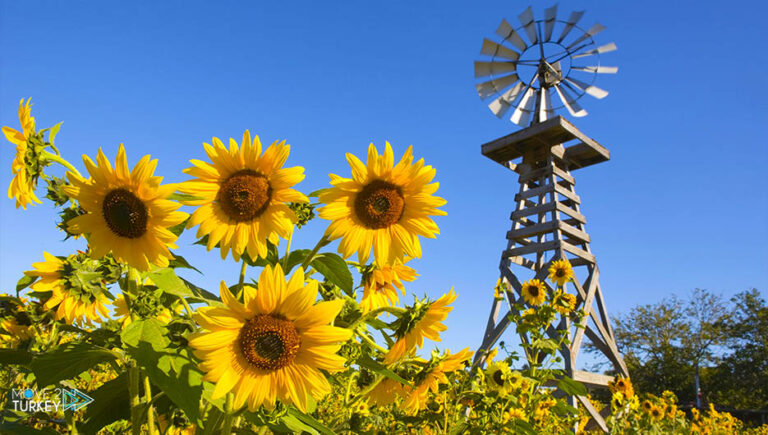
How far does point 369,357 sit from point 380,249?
0.93 feet

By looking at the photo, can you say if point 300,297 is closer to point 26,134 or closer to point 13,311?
point 26,134

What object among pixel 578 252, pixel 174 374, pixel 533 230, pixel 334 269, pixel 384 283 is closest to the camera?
pixel 174 374

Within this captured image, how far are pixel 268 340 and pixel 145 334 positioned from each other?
25 cm

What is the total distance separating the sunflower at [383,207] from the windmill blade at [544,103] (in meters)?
11.7

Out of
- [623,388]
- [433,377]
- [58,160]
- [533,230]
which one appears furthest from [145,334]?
[533,230]

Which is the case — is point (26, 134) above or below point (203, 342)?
above

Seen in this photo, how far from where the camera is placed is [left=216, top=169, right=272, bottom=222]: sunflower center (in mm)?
1269

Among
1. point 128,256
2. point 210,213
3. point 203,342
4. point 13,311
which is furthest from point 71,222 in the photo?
point 13,311

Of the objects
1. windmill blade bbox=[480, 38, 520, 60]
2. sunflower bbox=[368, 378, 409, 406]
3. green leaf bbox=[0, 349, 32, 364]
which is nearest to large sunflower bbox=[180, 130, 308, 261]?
green leaf bbox=[0, 349, 32, 364]

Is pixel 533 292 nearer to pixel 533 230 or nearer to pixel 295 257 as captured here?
pixel 295 257

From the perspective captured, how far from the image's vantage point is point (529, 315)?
366cm

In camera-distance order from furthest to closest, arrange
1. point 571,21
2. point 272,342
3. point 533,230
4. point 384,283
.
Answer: point 571,21
point 533,230
point 384,283
point 272,342

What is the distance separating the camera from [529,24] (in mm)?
12648

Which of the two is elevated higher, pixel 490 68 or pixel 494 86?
pixel 490 68
